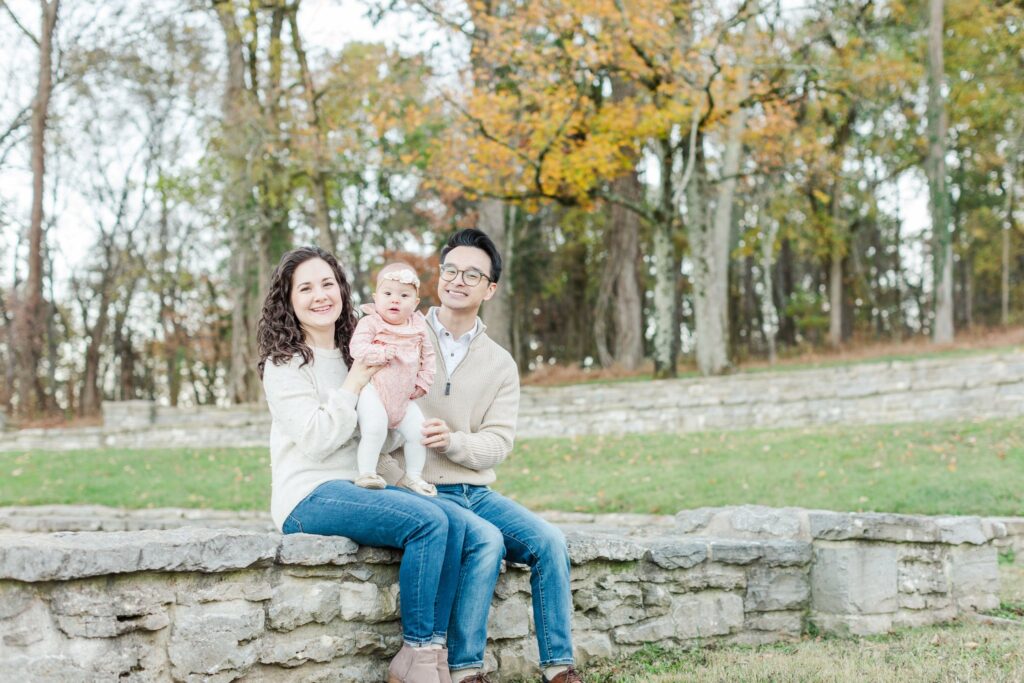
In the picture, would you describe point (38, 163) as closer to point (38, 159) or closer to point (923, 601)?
point (38, 159)

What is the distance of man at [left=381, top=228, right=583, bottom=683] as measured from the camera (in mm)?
3555

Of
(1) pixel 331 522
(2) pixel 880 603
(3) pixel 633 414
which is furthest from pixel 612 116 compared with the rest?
(1) pixel 331 522

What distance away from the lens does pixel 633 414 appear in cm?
1527

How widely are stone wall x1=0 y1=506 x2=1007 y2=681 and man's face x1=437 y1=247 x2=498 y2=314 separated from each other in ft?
3.61

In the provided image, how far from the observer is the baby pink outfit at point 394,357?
3611mm

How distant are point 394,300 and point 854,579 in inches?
116

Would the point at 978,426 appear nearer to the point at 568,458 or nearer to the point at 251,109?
the point at 568,458

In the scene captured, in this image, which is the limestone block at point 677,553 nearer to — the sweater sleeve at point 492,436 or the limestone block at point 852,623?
the limestone block at point 852,623

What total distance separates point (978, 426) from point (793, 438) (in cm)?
212

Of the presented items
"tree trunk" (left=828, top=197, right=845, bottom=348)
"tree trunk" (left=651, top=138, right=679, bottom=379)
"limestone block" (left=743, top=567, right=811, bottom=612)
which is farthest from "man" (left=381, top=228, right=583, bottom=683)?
"tree trunk" (left=828, top=197, right=845, bottom=348)

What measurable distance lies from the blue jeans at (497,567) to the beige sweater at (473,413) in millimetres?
85

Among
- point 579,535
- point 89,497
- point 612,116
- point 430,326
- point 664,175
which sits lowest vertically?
point 89,497

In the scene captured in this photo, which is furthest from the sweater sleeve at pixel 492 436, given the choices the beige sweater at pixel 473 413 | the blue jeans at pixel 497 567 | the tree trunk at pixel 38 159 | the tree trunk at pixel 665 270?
the tree trunk at pixel 38 159

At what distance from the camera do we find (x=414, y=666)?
334 cm
